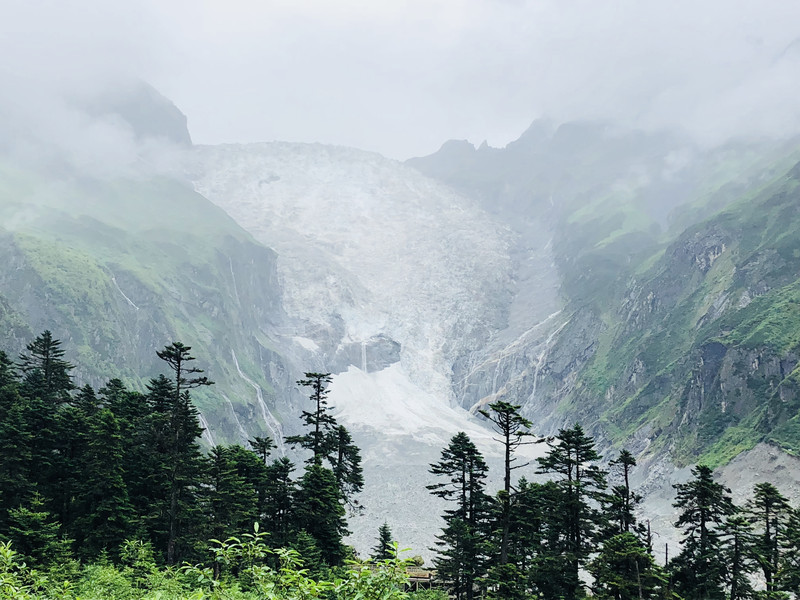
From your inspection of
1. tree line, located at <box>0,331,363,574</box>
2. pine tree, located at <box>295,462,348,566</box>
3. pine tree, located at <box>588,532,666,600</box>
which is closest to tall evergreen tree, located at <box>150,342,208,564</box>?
tree line, located at <box>0,331,363,574</box>

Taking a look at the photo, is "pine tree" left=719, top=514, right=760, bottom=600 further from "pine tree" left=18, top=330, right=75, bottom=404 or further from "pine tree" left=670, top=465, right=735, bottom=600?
"pine tree" left=18, top=330, right=75, bottom=404

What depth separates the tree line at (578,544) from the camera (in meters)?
38.2

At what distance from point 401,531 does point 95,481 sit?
106817 millimetres

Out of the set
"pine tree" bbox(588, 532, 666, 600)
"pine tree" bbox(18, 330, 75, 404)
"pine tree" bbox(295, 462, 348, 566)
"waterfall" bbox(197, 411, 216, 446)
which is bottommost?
"pine tree" bbox(588, 532, 666, 600)

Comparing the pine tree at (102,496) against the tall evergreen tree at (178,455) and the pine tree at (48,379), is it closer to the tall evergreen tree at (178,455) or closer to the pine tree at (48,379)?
the tall evergreen tree at (178,455)

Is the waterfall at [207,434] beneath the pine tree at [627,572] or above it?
above

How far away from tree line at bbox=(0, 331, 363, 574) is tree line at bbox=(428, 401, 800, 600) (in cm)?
1139

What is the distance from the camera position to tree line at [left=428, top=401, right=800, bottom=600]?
38.2 m

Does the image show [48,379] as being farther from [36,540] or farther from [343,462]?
[343,462]

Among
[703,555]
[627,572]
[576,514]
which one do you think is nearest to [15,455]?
[576,514]

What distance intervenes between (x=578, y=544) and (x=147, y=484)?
33650mm

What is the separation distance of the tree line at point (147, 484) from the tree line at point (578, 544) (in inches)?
449

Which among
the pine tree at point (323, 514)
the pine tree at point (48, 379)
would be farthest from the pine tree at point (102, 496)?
the pine tree at point (323, 514)

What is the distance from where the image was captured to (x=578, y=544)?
44125 millimetres
